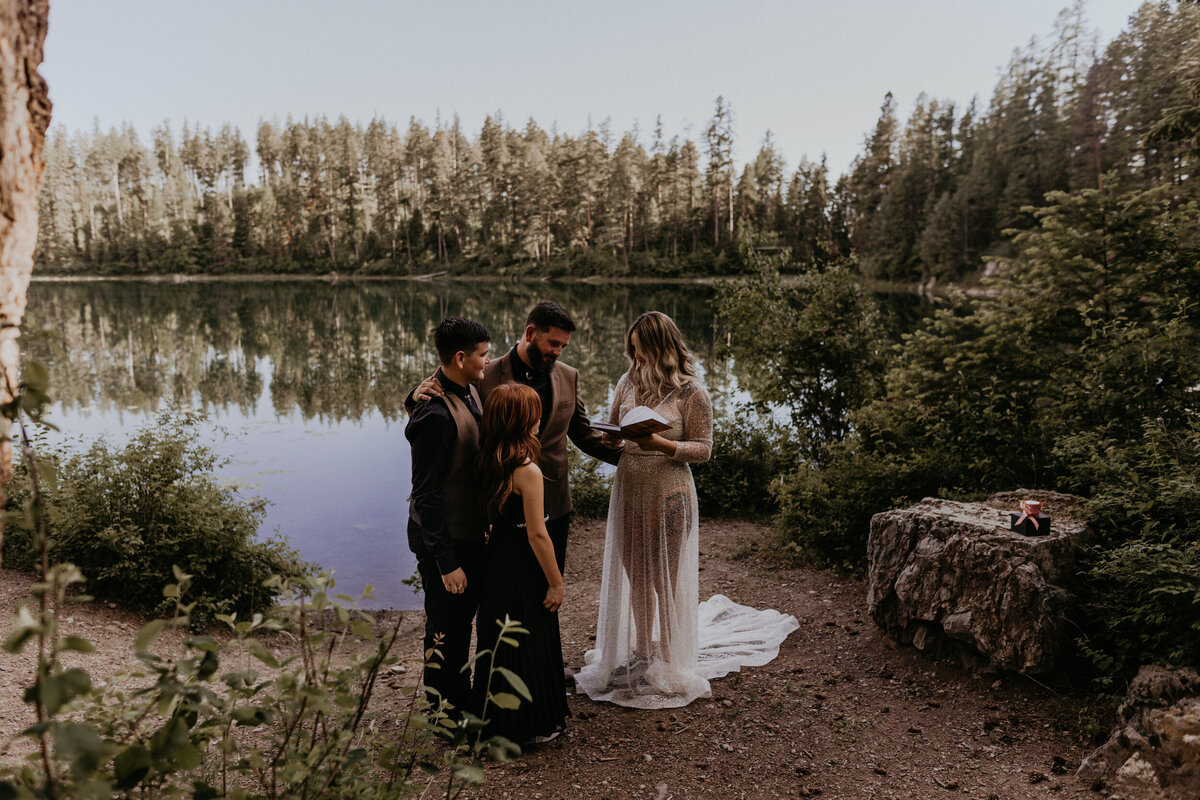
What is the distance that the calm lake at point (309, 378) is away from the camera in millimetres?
9969

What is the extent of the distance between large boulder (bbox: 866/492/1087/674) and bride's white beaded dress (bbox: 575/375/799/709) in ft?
4.85

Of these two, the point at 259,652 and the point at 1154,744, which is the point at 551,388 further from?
the point at 1154,744

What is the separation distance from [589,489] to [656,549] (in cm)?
500

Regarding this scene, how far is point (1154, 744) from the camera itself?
319 cm

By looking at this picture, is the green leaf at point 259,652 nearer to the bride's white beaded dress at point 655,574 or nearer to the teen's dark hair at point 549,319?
the teen's dark hair at point 549,319

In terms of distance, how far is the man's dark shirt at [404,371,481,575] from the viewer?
3.57 m

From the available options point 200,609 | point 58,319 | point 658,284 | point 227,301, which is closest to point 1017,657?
point 200,609

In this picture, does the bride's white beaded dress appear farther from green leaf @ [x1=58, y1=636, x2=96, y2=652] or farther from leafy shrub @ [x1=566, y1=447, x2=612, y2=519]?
leafy shrub @ [x1=566, y1=447, x2=612, y2=519]

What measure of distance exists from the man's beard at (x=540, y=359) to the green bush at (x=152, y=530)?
3.15 metres

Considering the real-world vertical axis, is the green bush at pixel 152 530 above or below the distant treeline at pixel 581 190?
below

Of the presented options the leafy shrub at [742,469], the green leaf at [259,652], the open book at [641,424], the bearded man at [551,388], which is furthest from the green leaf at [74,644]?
the leafy shrub at [742,469]

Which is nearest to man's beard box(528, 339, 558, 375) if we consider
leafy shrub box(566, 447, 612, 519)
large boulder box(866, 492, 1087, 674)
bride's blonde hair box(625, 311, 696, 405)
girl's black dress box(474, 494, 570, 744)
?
bride's blonde hair box(625, 311, 696, 405)

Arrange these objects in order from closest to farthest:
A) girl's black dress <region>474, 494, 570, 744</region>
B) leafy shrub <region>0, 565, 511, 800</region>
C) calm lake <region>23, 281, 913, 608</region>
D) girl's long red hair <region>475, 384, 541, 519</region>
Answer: leafy shrub <region>0, 565, 511, 800</region>, girl's long red hair <region>475, 384, 541, 519</region>, girl's black dress <region>474, 494, 570, 744</region>, calm lake <region>23, 281, 913, 608</region>

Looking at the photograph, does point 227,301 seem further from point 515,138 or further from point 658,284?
point 515,138
